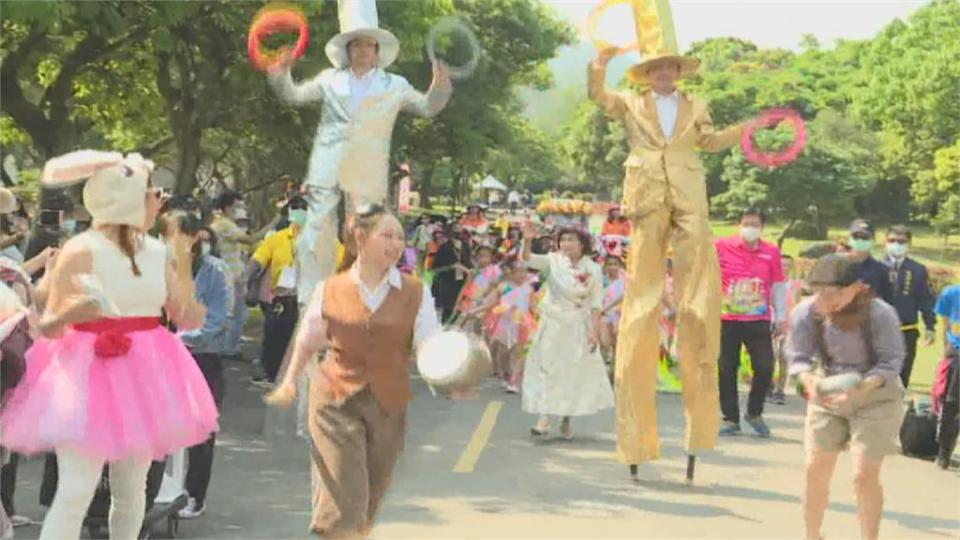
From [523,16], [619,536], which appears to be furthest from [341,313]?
[523,16]

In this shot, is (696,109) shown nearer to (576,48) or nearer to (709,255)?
(709,255)

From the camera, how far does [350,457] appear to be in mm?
5387

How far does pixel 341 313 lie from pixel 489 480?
10.6 feet

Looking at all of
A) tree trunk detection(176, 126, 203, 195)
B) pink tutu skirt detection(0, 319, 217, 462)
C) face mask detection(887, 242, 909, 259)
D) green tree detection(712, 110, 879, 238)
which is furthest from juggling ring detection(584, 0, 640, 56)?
green tree detection(712, 110, 879, 238)

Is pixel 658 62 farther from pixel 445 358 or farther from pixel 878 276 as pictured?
pixel 445 358

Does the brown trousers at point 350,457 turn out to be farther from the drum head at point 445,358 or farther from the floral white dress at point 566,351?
the floral white dress at point 566,351

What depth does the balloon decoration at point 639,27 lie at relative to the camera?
7.72 m

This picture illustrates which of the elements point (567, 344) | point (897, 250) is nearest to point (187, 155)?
point (567, 344)

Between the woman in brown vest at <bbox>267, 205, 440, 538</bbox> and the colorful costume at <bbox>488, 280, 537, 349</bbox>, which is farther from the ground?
the woman in brown vest at <bbox>267, 205, 440, 538</bbox>

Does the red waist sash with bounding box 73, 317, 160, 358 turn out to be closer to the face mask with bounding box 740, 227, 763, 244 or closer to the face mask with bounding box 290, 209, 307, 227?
the face mask with bounding box 290, 209, 307, 227

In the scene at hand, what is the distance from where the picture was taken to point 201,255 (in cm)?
784

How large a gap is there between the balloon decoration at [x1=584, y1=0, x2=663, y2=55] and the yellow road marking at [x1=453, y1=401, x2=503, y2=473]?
116 inches

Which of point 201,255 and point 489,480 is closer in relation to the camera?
point 201,255

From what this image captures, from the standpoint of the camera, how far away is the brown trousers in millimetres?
5375
